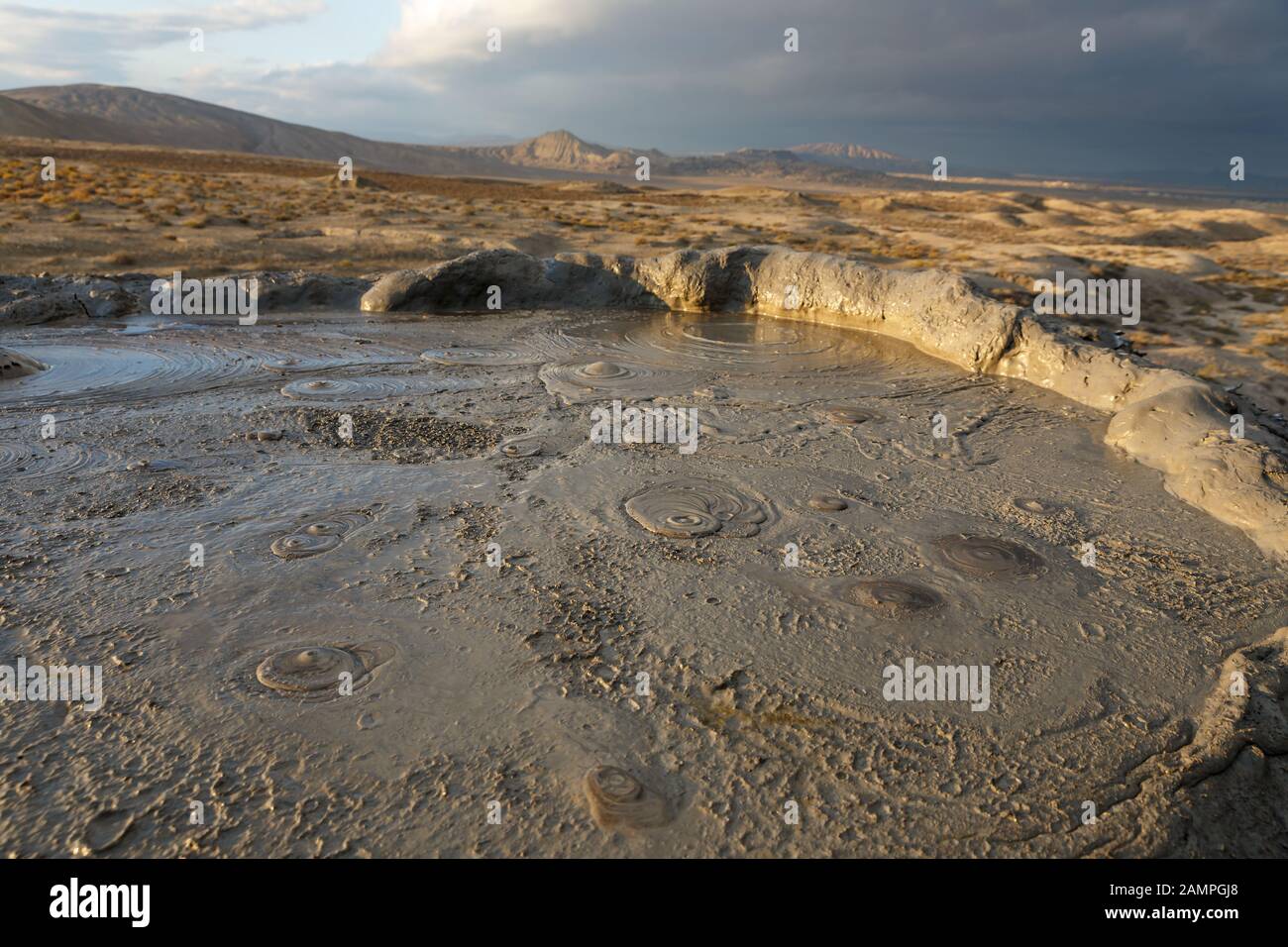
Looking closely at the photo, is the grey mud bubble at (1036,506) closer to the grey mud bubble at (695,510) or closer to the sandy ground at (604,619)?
the sandy ground at (604,619)

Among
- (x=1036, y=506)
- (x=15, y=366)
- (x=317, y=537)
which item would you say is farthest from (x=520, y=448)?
(x=15, y=366)

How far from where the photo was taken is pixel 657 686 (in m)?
3.24

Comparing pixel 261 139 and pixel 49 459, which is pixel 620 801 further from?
pixel 261 139

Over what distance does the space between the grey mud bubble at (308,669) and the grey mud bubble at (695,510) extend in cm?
182

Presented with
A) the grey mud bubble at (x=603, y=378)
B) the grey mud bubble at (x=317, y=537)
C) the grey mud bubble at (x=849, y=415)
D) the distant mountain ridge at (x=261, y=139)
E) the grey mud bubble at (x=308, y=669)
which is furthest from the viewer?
the distant mountain ridge at (x=261, y=139)

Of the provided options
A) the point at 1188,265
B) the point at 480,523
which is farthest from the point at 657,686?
the point at 1188,265

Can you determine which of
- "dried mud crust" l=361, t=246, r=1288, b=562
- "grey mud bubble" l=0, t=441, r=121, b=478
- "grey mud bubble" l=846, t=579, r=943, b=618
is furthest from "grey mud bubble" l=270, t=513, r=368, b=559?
"dried mud crust" l=361, t=246, r=1288, b=562

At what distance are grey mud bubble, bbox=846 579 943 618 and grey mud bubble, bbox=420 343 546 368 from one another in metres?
5.11

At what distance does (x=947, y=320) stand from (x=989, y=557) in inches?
205

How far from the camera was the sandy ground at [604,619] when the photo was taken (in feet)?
8.65

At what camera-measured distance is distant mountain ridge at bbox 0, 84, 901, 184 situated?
68125 millimetres

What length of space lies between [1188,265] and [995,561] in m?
18.2

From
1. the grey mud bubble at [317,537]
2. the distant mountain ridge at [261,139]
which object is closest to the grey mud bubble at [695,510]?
the grey mud bubble at [317,537]
